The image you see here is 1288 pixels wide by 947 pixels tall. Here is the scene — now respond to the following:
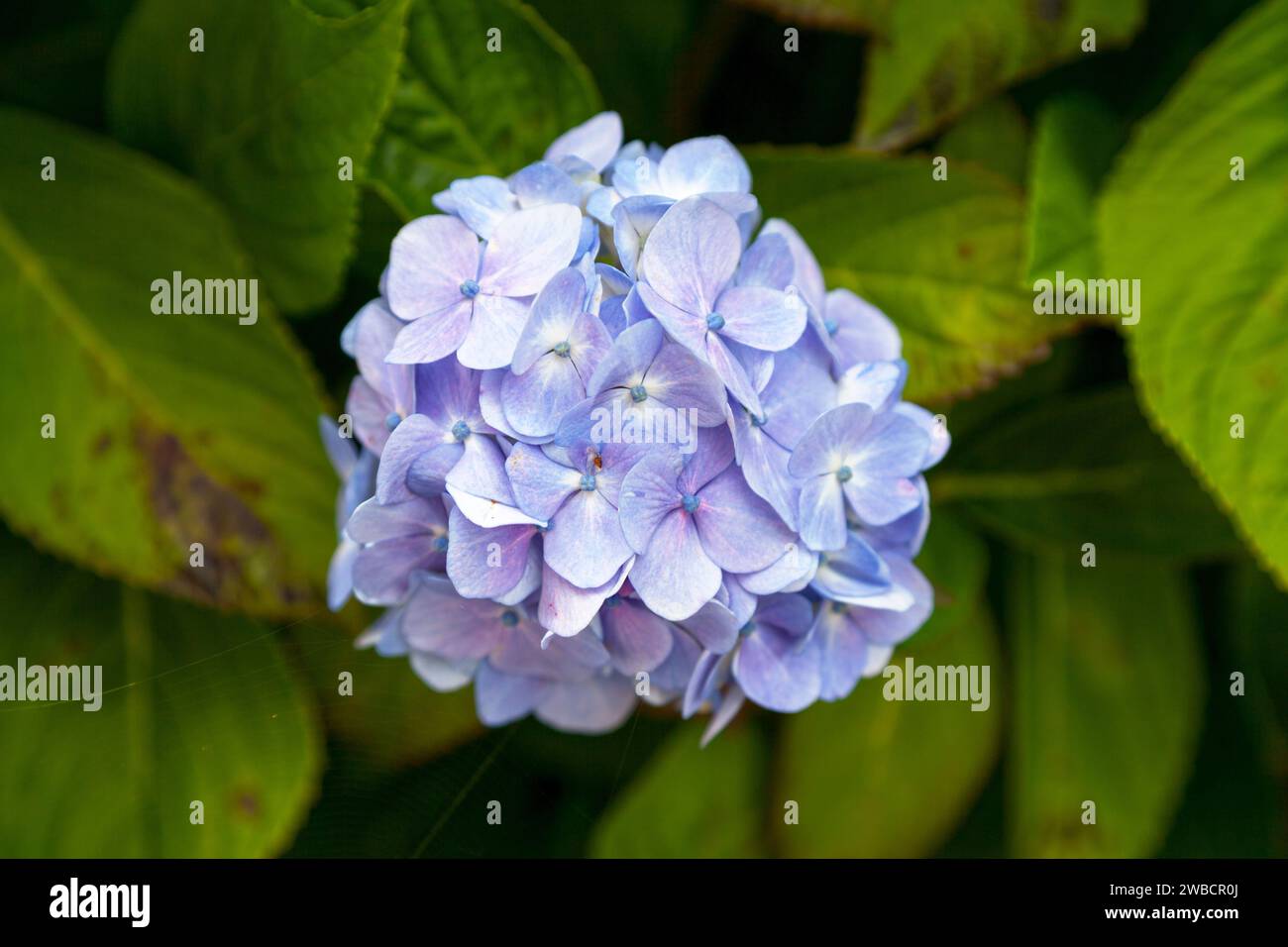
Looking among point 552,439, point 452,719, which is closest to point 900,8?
point 552,439

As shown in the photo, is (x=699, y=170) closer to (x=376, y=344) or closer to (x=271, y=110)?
(x=376, y=344)

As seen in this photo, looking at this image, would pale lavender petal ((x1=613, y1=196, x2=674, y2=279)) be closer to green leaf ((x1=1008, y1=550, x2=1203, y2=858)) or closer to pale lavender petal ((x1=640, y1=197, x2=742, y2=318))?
pale lavender petal ((x1=640, y1=197, x2=742, y2=318))

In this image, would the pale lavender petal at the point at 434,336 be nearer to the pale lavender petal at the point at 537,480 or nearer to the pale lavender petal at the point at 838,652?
the pale lavender petal at the point at 537,480

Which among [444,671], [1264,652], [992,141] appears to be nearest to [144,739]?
[444,671]

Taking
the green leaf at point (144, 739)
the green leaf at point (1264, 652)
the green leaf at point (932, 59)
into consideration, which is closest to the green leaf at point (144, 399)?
the green leaf at point (144, 739)

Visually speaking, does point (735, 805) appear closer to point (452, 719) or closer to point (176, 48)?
point (452, 719)

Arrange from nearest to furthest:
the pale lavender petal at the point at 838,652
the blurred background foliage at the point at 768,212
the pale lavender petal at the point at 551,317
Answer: the pale lavender petal at the point at 551,317 < the pale lavender petal at the point at 838,652 < the blurred background foliage at the point at 768,212

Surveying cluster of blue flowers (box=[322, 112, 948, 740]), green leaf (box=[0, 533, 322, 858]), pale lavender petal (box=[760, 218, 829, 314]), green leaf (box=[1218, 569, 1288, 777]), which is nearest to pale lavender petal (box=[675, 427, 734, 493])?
cluster of blue flowers (box=[322, 112, 948, 740])
